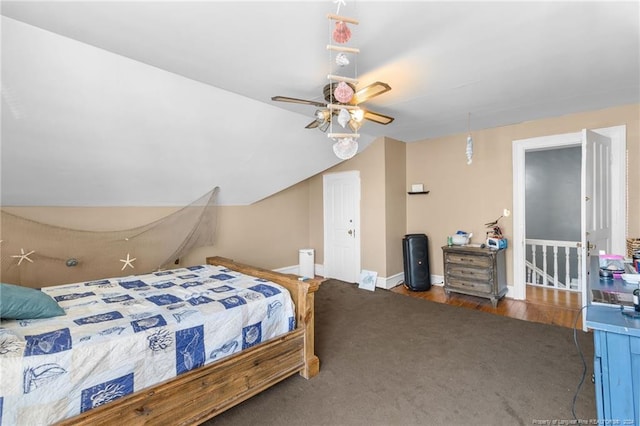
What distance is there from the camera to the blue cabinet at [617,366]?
1.13 metres

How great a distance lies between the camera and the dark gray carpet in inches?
72.2

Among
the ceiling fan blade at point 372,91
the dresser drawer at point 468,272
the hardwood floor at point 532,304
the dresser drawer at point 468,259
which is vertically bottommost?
the hardwood floor at point 532,304

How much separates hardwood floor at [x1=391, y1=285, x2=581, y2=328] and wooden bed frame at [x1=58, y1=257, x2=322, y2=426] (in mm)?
2430

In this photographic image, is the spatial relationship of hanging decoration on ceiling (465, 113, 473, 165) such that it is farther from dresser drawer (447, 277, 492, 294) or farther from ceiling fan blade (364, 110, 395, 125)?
dresser drawer (447, 277, 492, 294)

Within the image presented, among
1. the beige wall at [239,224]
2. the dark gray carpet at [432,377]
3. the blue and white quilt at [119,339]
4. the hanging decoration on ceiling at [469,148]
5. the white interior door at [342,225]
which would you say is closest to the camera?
the blue and white quilt at [119,339]

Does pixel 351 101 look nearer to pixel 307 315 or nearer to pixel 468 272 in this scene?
pixel 307 315

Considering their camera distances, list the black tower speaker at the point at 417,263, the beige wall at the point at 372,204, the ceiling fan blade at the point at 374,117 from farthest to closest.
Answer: the beige wall at the point at 372,204, the black tower speaker at the point at 417,263, the ceiling fan blade at the point at 374,117

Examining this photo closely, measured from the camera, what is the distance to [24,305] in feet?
5.36

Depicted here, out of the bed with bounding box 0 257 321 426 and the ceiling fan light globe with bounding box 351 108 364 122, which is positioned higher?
the ceiling fan light globe with bounding box 351 108 364 122

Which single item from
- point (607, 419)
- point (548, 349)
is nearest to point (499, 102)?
point (548, 349)

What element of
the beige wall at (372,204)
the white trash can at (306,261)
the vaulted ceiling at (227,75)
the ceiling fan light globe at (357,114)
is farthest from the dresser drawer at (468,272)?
the ceiling fan light globe at (357,114)

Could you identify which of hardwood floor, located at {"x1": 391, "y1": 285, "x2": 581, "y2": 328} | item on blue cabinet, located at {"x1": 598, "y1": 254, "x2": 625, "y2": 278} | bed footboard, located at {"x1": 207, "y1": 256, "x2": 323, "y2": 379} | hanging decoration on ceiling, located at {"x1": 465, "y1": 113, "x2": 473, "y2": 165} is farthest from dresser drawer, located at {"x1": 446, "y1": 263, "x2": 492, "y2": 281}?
bed footboard, located at {"x1": 207, "y1": 256, "x2": 323, "y2": 379}

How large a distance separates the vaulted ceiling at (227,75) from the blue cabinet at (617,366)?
1659 mm

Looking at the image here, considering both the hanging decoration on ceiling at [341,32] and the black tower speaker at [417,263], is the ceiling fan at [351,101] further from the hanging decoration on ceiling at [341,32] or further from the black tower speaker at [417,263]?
the black tower speaker at [417,263]
